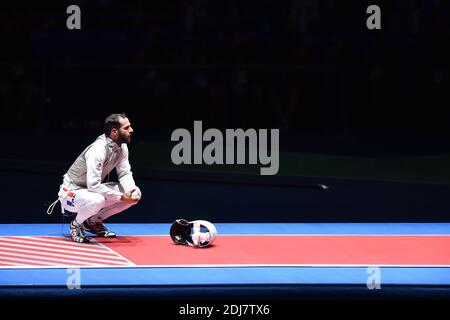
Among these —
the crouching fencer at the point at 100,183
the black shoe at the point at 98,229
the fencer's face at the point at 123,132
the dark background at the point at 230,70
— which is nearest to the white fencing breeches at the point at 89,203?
the crouching fencer at the point at 100,183

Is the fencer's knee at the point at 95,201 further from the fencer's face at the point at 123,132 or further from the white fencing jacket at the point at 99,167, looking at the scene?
the fencer's face at the point at 123,132

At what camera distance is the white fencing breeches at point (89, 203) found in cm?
782

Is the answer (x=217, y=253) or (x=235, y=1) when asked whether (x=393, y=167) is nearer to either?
(x=235, y=1)

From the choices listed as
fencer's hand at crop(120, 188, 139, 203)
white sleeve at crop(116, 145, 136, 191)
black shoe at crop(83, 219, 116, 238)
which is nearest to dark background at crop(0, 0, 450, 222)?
black shoe at crop(83, 219, 116, 238)

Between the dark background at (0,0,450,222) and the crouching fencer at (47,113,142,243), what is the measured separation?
6.68m

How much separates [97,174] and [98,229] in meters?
0.70

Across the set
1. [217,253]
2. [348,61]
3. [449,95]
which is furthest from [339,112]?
[217,253]

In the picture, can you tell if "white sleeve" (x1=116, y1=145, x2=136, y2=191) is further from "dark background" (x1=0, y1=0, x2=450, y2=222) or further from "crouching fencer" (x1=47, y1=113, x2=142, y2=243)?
"dark background" (x1=0, y1=0, x2=450, y2=222)

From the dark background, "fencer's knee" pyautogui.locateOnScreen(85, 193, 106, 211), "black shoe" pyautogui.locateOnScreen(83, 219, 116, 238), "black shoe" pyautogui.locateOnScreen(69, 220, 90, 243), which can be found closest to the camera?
"fencer's knee" pyautogui.locateOnScreen(85, 193, 106, 211)

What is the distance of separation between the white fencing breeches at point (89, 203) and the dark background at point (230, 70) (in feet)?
22.0

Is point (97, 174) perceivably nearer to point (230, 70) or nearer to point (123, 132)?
point (123, 132)

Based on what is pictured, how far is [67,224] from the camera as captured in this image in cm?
922

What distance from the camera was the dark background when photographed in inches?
601

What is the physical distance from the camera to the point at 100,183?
25.8 ft
